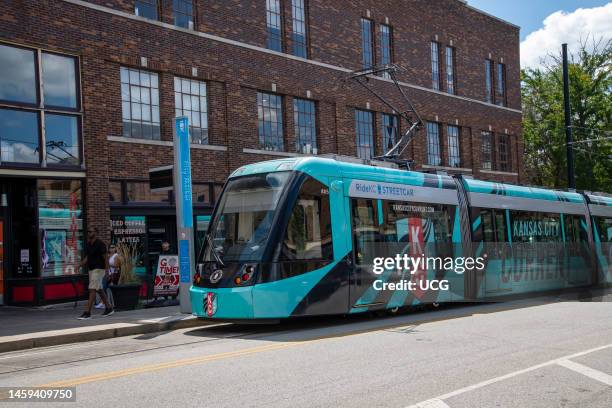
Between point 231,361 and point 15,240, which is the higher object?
point 15,240

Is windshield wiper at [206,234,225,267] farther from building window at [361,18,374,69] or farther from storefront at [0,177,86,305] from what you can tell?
building window at [361,18,374,69]

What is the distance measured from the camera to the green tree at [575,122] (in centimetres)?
4044

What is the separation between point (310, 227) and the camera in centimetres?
1188

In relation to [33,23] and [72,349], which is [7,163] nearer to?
[33,23]

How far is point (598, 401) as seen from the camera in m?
6.26

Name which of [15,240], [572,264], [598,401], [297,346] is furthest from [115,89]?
[598,401]

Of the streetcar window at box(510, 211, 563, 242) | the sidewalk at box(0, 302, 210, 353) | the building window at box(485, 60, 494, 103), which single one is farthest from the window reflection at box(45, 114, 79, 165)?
the building window at box(485, 60, 494, 103)

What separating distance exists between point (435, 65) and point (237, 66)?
486 inches

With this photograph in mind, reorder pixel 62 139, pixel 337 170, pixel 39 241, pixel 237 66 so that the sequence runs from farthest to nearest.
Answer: pixel 237 66, pixel 62 139, pixel 39 241, pixel 337 170

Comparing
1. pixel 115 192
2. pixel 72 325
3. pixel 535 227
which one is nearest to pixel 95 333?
pixel 72 325

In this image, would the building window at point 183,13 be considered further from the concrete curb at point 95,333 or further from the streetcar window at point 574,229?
the streetcar window at point 574,229

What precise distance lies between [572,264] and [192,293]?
12915 mm

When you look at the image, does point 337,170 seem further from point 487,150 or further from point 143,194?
point 487,150

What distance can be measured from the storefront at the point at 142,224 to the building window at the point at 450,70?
55.0ft
